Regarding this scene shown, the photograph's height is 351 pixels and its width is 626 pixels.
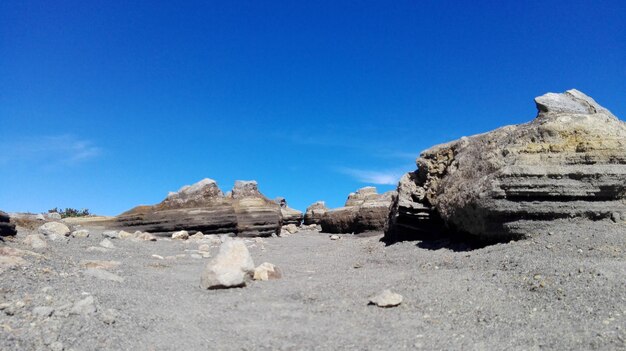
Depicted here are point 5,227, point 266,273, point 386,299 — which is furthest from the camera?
point 5,227

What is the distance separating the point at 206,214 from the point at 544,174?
1387cm

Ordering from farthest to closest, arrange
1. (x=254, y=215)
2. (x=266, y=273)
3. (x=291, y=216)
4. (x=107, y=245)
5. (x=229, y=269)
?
1. (x=291, y=216)
2. (x=254, y=215)
3. (x=107, y=245)
4. (x=266, y=273)
5. (x=229, y=269)

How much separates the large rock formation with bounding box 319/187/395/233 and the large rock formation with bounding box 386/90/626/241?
7245 mm

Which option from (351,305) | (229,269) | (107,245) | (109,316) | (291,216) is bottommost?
(351,305)

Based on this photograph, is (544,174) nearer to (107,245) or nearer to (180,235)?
(107,245)

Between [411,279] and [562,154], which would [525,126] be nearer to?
[562,154]

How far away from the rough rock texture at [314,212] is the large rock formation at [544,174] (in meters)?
18.7

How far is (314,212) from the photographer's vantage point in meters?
31.7

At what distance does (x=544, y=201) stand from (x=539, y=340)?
5238mm

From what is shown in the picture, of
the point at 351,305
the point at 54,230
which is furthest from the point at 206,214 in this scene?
the point at 351,305

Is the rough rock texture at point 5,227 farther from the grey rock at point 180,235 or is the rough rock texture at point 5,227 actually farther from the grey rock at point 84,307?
the grey rock at point 84,307

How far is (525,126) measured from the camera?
462 inches

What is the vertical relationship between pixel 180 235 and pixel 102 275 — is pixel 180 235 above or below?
above

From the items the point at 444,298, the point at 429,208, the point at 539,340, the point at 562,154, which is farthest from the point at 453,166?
the point at 539,340
